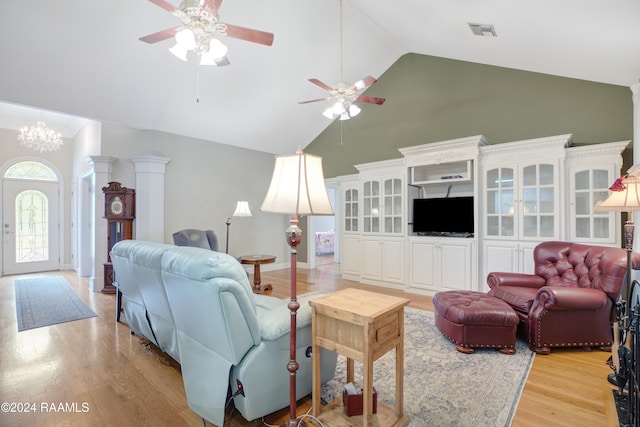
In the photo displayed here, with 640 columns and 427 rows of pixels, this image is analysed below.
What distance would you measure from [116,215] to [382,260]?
4688 millimetres

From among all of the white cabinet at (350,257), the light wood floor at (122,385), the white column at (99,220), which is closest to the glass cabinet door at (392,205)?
the white cabinet at (350,257)

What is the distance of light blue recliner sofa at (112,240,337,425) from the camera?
62.7 inches

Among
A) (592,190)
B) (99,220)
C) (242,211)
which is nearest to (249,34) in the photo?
(242,211)

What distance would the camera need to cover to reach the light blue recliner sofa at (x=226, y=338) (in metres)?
1.59

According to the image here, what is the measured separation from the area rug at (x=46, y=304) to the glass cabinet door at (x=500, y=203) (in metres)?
5.64

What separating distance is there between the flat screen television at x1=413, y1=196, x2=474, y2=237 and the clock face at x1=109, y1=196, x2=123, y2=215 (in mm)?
5064

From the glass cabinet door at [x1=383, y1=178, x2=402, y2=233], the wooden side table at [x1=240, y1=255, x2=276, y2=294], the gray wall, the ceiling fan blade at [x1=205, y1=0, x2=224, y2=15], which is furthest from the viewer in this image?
the gray wall

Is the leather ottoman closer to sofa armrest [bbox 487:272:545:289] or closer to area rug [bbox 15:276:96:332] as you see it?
sofa armrest [bbox 487:272:545:289]

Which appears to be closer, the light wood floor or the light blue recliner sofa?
the light blue recliner sofa

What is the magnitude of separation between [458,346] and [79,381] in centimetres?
322

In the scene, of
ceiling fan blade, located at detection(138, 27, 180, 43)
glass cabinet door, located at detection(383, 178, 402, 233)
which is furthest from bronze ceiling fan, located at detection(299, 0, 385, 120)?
glass cabinet door, located at detection(383, 178, 402, 233)

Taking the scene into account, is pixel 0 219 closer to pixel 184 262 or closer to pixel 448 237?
pixel 184 262

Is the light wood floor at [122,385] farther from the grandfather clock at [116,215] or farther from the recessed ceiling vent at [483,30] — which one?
the recessed ceiling vent at [483,30]

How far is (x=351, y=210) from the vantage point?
19.9 feet
